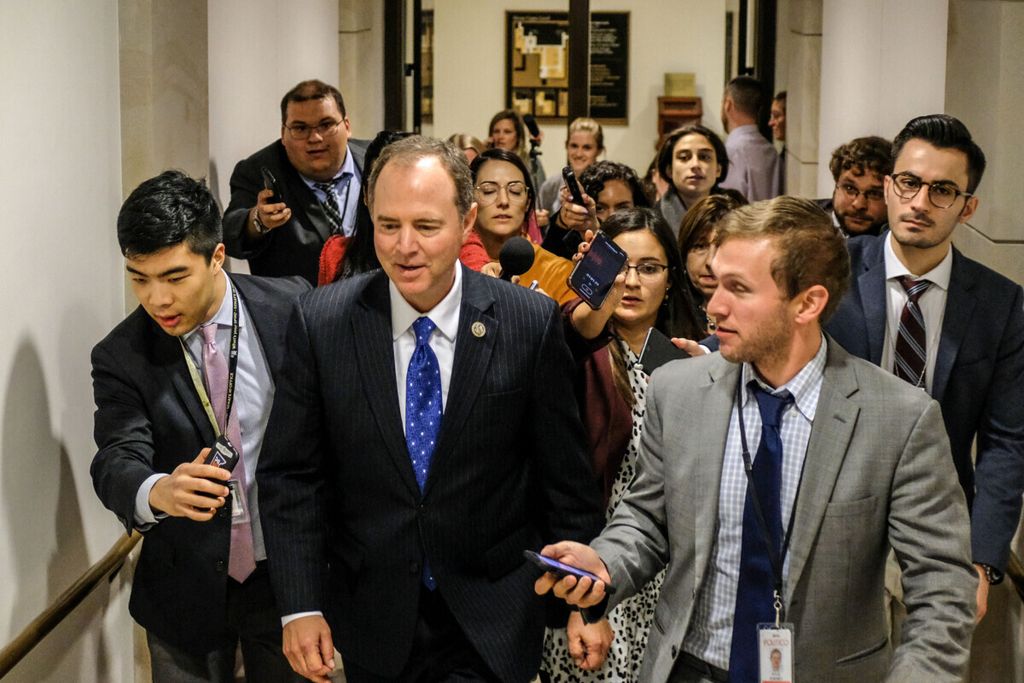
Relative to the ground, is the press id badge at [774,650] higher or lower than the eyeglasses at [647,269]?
lower

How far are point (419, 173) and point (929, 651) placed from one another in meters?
1.38

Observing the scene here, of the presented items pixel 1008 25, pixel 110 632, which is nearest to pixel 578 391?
pixel 110 632

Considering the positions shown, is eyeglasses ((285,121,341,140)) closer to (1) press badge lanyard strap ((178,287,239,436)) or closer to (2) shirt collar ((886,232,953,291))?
(1) press badge lanyard strap ((178,287,239,436))

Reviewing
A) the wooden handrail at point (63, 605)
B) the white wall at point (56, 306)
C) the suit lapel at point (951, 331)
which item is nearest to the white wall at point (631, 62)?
the white wall at point (56, 306)

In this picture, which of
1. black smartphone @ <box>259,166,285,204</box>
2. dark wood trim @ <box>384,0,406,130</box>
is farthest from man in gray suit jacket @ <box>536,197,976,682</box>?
dark wood trim @ <box>384,0,406,130</box>

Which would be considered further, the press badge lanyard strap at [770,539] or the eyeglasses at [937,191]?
the eyeglasses at [937,191]

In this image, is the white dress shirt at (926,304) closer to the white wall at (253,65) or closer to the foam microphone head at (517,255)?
the foam microphone head at (517,255)

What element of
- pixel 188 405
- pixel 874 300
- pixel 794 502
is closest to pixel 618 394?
pixel 874 300

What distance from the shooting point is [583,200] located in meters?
4.46

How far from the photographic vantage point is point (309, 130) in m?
5.55

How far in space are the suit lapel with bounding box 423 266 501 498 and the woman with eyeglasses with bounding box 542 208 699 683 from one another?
453mm

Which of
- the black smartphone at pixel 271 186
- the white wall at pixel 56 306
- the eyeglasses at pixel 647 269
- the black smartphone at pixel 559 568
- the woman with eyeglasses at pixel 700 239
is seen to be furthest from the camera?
the black smartphone at pixel 271 186

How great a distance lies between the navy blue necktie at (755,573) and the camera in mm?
2672

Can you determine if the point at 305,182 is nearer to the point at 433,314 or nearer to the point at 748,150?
the point at 433,314
